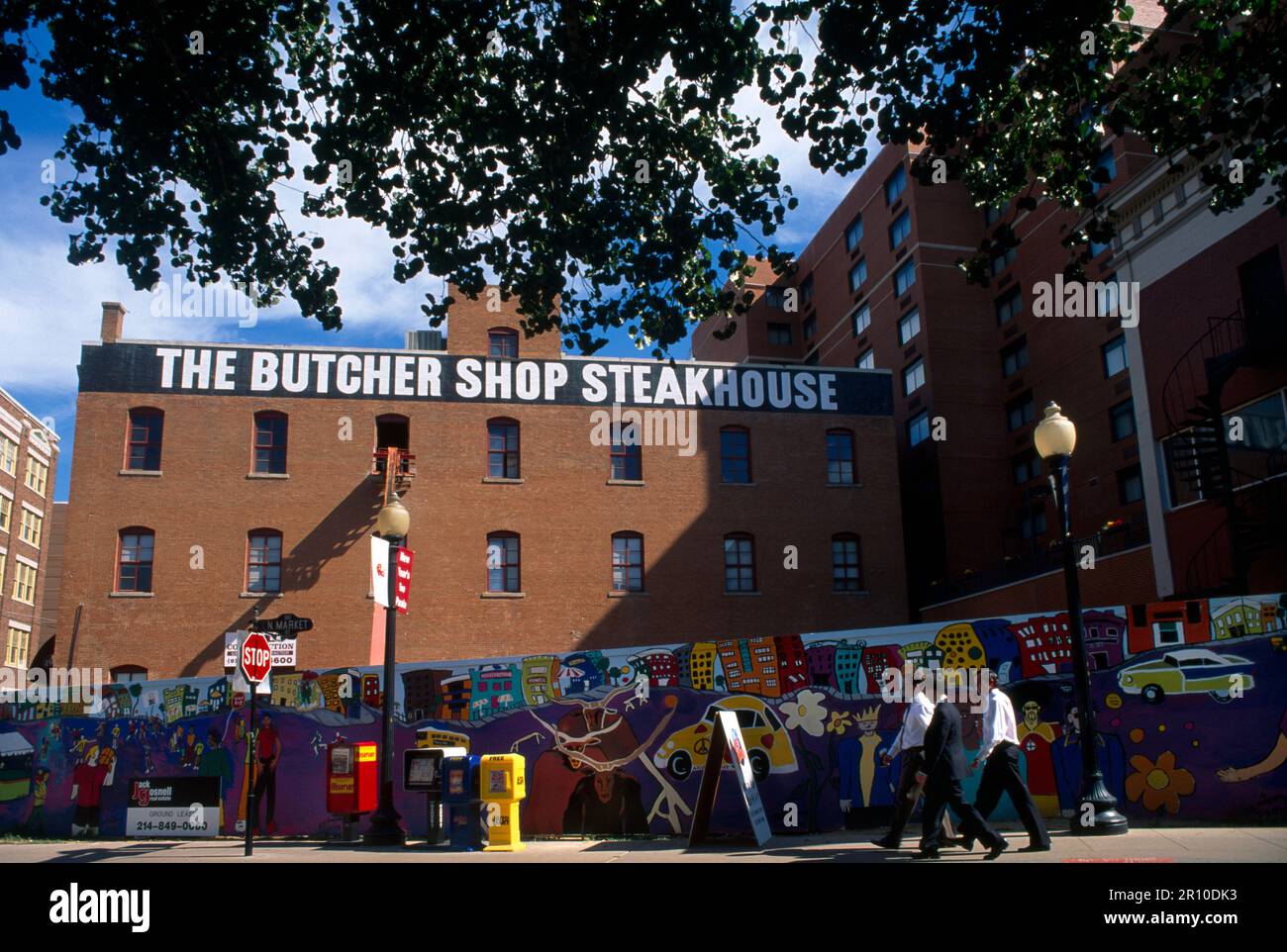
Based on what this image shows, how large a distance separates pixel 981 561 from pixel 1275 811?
27077 millimetres

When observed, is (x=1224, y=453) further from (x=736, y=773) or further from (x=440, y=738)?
(x=440, y=738)

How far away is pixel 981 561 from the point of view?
39375mm

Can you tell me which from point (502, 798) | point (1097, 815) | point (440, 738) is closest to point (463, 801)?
point (502, 798)

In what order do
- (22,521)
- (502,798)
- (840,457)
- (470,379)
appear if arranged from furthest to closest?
1. (22,521)
2. (840,457)
3. (470,379)
4. (502,798)

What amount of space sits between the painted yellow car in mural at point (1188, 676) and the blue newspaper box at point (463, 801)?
8857 mm

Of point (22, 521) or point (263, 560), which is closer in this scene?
point (263, 560)

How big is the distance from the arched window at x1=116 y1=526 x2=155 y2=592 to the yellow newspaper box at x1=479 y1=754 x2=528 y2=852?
2308cm

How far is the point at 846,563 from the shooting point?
37094 mm

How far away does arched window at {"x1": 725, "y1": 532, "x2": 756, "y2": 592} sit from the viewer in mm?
36094

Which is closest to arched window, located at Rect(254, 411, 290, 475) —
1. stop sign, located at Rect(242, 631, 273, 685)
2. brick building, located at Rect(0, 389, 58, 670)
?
stop sign, located at Rect(242, 631, 273, 685)

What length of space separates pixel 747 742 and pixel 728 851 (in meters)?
2.41

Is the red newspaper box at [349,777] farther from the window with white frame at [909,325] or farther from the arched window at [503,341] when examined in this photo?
the window with white frame at [909,325]

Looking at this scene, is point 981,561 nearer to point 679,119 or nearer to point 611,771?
point 611,771
